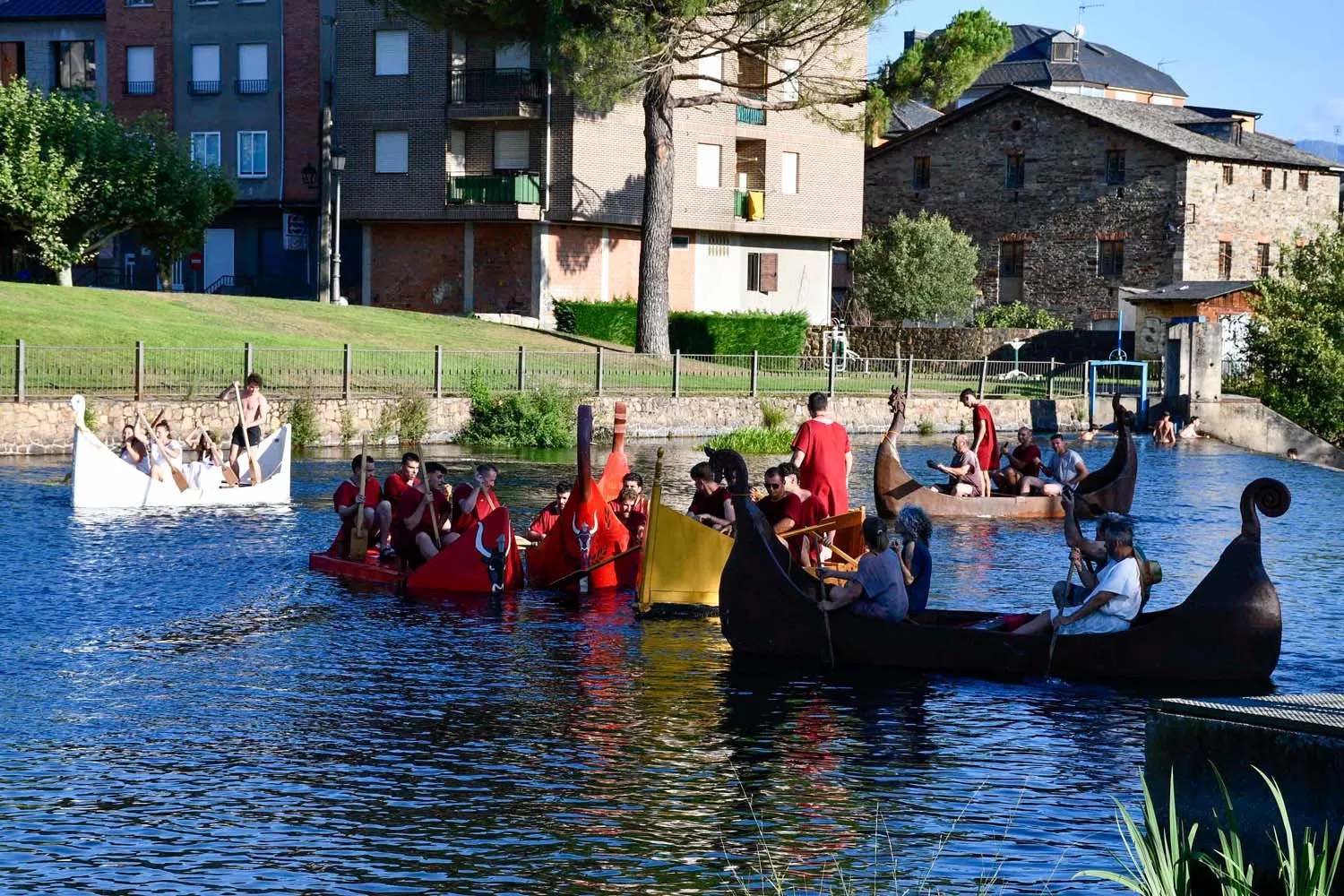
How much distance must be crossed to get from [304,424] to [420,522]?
16263 millimetres

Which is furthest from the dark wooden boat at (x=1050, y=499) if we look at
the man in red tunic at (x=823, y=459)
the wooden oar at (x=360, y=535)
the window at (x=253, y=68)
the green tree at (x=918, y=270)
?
the window at (x=253, y=68)

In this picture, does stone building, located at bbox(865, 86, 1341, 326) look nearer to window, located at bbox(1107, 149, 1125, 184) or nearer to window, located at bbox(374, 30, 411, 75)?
window, located at bbox(1107, 149, 1125, 184)

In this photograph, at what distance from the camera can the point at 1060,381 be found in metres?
49.1

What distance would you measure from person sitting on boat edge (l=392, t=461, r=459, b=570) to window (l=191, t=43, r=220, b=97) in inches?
1713

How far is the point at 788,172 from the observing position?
60.2 m

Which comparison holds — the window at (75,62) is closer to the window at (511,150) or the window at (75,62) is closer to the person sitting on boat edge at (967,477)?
the window at (511,150)

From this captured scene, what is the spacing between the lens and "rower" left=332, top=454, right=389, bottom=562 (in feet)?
63.5

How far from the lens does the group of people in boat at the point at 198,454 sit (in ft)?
83.5

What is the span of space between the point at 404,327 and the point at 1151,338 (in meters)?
27.6

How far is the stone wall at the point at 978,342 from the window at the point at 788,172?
5.99 meters

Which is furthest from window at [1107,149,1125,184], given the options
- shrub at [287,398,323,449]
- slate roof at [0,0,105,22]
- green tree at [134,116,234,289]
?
shrub at [287,398,323,449]

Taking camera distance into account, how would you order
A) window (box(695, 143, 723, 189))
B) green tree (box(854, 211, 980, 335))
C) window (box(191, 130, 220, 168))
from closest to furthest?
1. window (box(695, 143, 723, 189))
2. window (box(191, 130, 220, 168))
3. green tree (box(854, 211, 980, 335))

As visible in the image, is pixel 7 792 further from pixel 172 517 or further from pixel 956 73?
pixel 956 73

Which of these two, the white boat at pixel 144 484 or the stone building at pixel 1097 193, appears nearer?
the white boat at pixel 144 484
